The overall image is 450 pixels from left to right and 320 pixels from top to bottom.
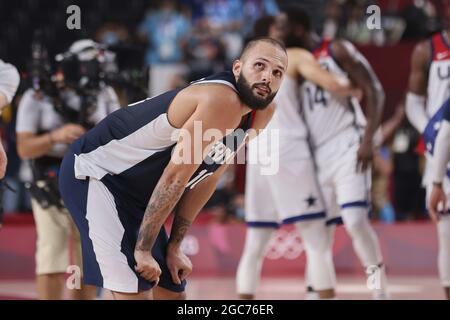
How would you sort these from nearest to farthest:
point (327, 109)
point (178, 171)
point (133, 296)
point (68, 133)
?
point (178, 171)
point (133, 296)
point (68, 133)
point (327, 109)

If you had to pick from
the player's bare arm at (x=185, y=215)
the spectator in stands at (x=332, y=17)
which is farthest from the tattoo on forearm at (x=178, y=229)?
the spectator in stands at (x=332, y=17)

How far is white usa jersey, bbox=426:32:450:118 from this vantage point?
21.6 feet

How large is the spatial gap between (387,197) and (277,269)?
1.90 meters

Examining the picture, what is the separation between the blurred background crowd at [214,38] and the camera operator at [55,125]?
3.52 m

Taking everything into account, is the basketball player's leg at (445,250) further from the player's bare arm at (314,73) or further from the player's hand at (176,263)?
the player's hand at (176,263)

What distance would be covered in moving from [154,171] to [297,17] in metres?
2.75

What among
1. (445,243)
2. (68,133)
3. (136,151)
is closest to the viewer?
(136,151)

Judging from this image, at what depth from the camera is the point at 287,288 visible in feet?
30.1

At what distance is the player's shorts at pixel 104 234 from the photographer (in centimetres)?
457

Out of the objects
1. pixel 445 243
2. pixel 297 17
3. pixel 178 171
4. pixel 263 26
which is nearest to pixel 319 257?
pixel 445 243

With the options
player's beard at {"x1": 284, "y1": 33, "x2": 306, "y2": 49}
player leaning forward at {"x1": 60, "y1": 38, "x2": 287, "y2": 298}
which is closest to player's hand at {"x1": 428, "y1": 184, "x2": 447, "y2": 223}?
player's beard at {"x1": 284, "y1": 33, "x2": 306, "y2": 49}

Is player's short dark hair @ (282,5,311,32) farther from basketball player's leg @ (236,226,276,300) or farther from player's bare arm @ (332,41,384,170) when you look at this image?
basketball player's leg @ (236,226,276,300)

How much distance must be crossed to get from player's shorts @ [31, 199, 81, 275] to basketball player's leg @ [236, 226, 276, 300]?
1.36m

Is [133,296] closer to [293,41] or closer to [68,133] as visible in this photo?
[68,133]
